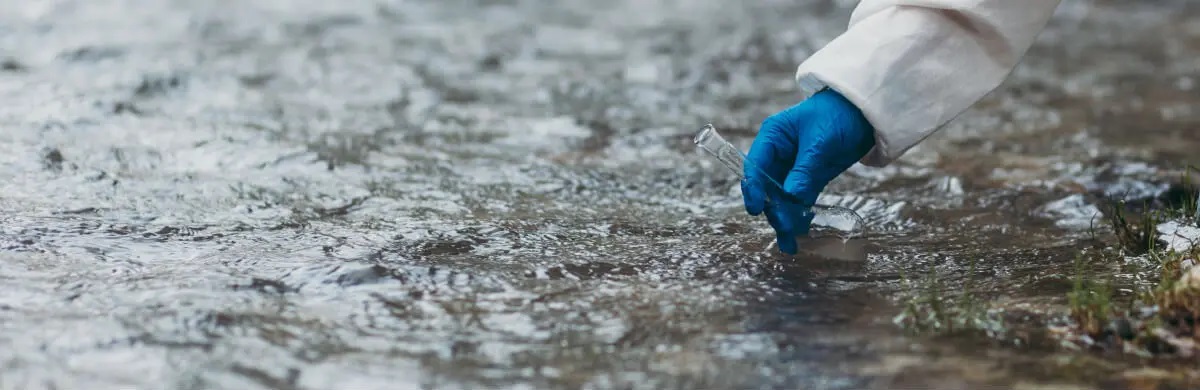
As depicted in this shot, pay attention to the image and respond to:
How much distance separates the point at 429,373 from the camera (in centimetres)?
245

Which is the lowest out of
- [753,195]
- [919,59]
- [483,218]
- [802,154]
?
[483,218]

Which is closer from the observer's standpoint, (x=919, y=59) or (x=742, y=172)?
(x=919, y=59)

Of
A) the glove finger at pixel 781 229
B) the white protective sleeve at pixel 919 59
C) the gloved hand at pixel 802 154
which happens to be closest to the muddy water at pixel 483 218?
the glove finger at pixel 781 229

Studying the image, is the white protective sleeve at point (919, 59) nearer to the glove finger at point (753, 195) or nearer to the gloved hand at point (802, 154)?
the gloved hand at point (802, 154)

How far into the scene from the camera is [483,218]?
3883mm

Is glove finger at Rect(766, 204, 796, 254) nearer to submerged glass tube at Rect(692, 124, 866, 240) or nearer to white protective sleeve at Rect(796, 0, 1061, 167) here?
submerged glass tube at Rect(692, 124, 866, 240)

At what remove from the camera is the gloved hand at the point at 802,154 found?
10.2ft

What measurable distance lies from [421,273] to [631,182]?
1751mm

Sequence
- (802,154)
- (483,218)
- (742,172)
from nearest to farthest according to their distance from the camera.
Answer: (802,154) → (742,172) → (483,218)

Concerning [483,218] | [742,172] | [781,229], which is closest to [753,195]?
[781,229]

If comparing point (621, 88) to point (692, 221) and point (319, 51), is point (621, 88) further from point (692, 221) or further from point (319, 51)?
point (692, 221)

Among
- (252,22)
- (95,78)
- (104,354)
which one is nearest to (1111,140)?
(104,354)

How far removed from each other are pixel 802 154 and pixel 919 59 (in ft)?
1.44

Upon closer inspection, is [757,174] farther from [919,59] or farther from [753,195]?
[919,59]
